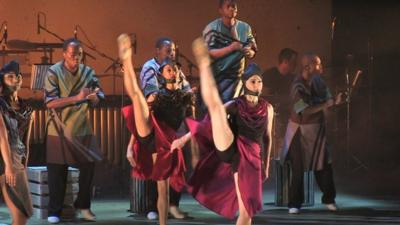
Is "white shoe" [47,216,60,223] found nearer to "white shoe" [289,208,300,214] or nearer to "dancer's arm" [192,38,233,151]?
"white shoe" [289,208,300,214]

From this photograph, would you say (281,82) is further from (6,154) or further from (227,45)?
(6,154)

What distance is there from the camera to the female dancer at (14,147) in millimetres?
5621

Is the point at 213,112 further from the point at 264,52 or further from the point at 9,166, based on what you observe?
the point at 264,52

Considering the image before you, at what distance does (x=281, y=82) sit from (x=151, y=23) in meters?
1.97

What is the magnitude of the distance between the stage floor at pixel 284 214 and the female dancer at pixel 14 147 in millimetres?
1995

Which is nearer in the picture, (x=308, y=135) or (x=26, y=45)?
(x=308, y=135)

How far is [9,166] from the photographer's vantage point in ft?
18.3

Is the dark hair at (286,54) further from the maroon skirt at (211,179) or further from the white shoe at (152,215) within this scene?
the maroon skirt at (211,179)

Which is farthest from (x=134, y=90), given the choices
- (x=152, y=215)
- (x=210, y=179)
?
(x=152, y=215)

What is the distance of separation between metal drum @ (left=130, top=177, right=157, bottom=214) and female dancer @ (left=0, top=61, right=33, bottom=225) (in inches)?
87.6

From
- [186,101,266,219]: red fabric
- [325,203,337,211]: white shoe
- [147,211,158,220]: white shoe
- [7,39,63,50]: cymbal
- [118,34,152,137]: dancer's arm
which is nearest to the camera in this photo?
[118,34,152,137]: dancer's arm

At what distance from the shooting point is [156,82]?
24.5ft

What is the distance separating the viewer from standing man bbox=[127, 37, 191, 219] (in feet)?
24.0

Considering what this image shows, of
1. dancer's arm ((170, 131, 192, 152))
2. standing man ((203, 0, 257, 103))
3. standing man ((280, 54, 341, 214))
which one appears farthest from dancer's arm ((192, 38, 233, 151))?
standing man ((280, 54, 341, 214))
